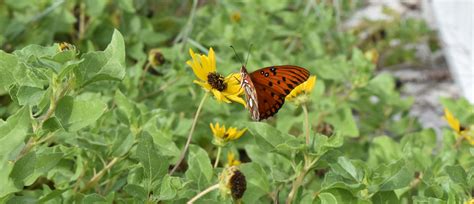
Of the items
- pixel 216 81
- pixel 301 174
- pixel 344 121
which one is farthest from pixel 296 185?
pixel 344 121

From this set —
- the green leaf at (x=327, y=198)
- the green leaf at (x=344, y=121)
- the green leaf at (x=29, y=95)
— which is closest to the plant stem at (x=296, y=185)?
the green leaf at (x=327, y=198)

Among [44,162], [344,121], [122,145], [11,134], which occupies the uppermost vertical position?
[11,134]

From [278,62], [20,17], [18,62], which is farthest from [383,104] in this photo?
[18,62]

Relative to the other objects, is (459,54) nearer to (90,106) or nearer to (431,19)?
(431,19)

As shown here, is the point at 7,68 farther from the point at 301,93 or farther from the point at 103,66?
the point at 301,93

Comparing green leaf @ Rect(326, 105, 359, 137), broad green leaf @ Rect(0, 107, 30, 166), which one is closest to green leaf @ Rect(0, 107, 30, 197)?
broad green leaf @ Rect(0, 107, 30, 166)

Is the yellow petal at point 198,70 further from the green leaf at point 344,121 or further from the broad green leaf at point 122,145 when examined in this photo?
the green leaf at point 344,121

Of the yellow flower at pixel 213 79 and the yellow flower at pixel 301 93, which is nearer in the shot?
the yellow flower at pixel 213 79
